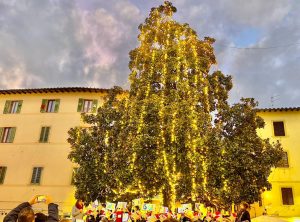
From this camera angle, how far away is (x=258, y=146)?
19797 millimetres

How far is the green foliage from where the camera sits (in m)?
18.2

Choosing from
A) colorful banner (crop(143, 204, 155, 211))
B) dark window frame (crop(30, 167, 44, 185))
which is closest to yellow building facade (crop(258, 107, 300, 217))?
colorful banner (crop(143, 204, 155, 211))

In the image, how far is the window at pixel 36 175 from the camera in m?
26.1

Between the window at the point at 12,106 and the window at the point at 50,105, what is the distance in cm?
245

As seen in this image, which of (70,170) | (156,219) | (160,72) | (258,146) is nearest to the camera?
(156,219)

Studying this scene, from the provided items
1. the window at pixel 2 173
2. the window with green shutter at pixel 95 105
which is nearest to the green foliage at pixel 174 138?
the window with green shutter at pixel 95 105

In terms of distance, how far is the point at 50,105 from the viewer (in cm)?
2917

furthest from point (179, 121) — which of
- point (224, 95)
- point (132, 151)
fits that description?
point (224, 95)

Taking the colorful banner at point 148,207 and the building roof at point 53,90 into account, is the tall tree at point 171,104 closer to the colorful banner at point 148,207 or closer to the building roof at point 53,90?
the colorful banner at point 148,207

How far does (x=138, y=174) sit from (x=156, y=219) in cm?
471

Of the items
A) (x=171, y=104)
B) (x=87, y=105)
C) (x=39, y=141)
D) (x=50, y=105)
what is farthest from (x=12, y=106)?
(x=171, y=104)

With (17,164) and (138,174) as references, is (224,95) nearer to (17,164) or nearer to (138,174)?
(138,174)

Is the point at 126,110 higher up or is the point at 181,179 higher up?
the point at 126,110

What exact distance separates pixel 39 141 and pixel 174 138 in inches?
575
